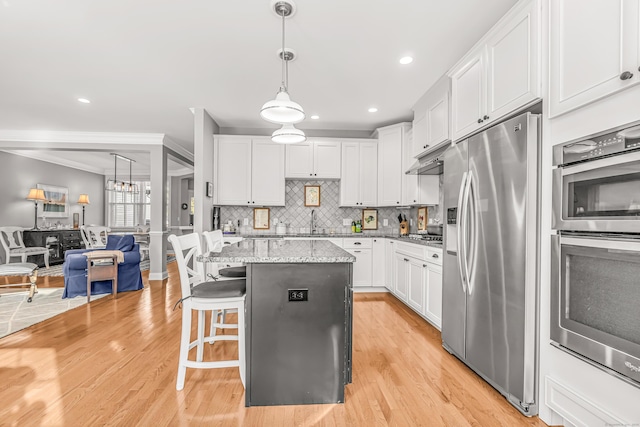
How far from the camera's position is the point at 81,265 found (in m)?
4.55

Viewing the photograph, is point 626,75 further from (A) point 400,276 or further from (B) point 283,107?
(A) point 400,276

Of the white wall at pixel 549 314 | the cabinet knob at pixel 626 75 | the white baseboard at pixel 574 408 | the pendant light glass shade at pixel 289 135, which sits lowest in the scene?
the white baseboard at pixel 574 408

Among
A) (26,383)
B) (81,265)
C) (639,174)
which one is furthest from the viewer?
(81,265)

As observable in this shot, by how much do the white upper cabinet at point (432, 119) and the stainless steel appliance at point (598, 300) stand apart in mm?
1892

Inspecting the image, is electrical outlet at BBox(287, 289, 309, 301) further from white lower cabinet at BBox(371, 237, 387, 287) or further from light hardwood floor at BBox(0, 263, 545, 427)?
white lower cabinet at BBox(371, 237, 387, 287)

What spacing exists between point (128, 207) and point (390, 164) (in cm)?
888

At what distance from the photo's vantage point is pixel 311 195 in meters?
5.42

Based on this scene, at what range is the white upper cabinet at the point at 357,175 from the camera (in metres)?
5.13

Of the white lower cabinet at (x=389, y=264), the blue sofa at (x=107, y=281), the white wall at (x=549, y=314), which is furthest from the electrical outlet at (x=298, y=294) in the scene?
the blue sofa at (x=107, y=281)

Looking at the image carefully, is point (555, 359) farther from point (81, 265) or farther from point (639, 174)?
point (81, 265)

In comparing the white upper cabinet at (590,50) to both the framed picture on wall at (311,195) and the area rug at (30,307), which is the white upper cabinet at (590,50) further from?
the area rug at (30,307)

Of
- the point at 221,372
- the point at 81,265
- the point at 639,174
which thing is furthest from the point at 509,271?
the point at 81,265

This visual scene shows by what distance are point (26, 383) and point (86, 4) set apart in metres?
2.76

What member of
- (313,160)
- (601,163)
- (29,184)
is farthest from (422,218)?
(29,184)
